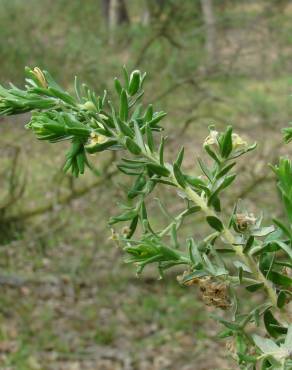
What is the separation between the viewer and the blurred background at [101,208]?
5738 millimetres

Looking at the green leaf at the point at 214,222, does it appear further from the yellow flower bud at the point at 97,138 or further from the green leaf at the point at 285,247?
the yellow flower bud at the point at 97,138

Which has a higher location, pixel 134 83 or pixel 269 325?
pixel 134 83

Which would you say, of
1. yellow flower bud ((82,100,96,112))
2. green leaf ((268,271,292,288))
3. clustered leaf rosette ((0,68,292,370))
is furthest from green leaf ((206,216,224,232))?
yellow flower bud ((82,100,96,112))

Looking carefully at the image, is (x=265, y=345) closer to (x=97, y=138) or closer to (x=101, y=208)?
(x=97, y=138)

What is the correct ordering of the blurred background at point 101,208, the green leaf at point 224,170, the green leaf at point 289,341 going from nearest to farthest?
the green leaf at point 289,341 → the green leaf at point 224,170 → the blurred background at point 101,208

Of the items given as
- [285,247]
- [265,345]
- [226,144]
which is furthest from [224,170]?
[265,345]

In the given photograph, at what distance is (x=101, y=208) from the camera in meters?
6.00

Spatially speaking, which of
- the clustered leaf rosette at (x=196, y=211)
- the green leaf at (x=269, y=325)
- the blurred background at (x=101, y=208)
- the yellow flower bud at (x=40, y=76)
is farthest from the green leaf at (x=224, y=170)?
the blurred background at (x=101, y=208)

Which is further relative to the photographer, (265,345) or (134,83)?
(134,83)

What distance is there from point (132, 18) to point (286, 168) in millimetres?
8795

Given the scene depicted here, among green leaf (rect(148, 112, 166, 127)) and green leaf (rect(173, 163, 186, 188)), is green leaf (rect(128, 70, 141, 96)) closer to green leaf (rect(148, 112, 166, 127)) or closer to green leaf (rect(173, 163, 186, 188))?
green leaf (rect(148, 112, 166, 127))

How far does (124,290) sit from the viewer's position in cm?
646

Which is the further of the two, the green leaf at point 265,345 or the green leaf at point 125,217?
the green leaf at point 125,217

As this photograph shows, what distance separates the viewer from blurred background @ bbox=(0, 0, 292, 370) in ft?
18.8
